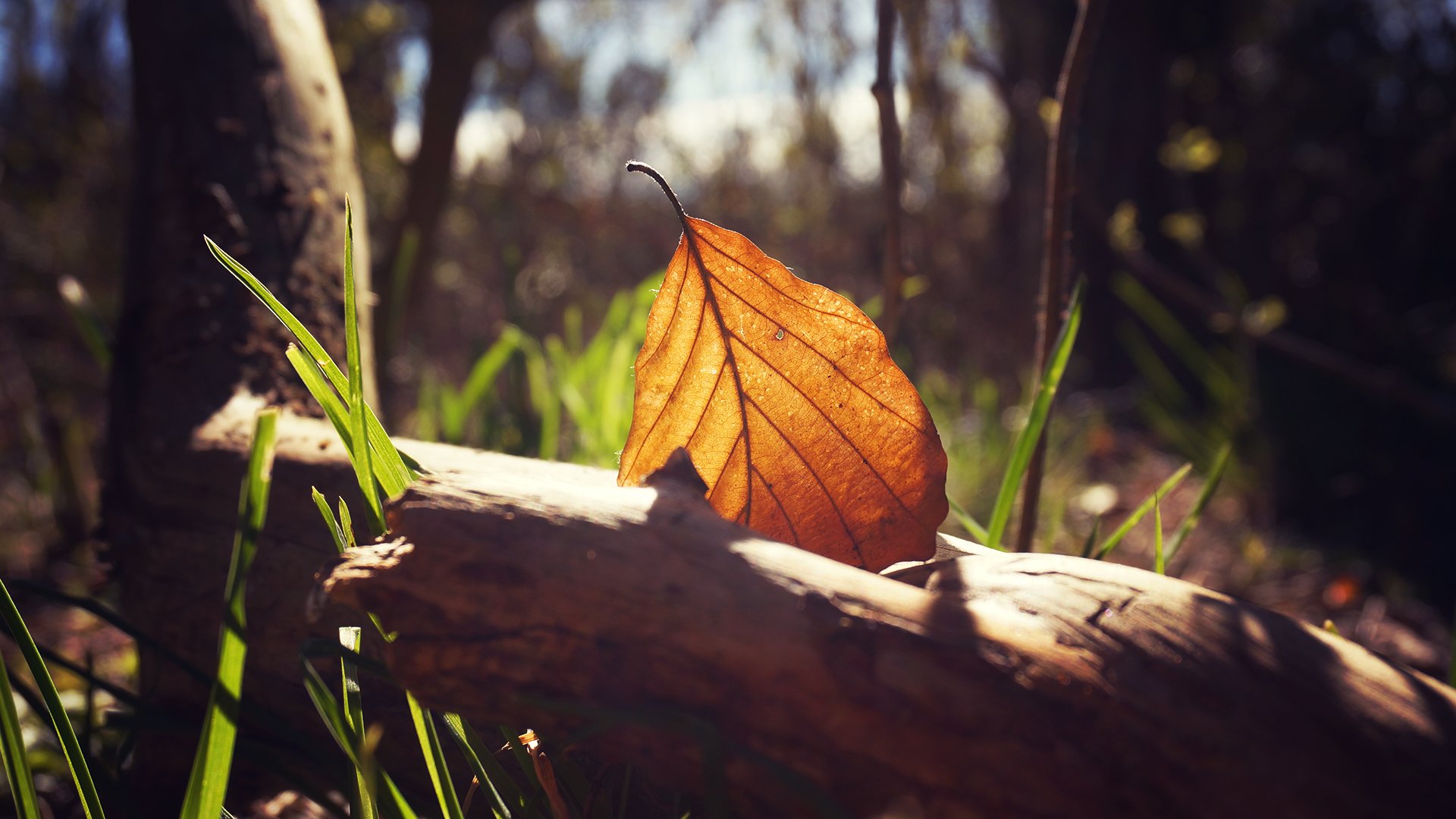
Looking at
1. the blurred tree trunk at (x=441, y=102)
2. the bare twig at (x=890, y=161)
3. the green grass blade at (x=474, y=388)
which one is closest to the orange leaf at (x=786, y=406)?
the bare twig at (x=890, y=161)

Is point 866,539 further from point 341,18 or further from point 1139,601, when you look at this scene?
point 341,18

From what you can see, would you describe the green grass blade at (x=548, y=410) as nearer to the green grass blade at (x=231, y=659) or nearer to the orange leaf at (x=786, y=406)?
the orange leaf at (x=786, y=406)

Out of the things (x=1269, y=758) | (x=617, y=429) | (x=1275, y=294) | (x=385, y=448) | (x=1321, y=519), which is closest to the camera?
(x=1269, y=758)

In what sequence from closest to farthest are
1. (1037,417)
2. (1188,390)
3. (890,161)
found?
(1037,417), (890,161), (1188,390)

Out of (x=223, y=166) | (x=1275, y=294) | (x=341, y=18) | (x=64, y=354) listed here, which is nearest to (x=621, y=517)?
(x=223, y=166)

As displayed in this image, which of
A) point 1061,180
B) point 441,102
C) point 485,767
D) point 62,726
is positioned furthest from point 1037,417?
point 441,102

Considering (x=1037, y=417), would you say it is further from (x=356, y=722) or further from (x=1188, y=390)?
(x=1188, y=390)

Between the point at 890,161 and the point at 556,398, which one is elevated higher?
the point at 890,161
